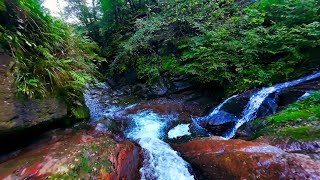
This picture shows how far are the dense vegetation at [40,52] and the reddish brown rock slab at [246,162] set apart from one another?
3057 mm

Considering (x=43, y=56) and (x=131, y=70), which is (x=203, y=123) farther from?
(x=131, y=70)

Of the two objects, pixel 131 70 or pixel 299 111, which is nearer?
pixel 299 111

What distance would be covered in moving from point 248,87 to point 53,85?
20.4ft

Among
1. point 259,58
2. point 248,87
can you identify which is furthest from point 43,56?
point 259,58

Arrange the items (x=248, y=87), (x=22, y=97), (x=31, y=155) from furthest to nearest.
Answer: (x=248, y=87) → (x=22, y=97) → (x=31, y=155)

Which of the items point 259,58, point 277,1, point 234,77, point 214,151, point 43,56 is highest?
point 277,1

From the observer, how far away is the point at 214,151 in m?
4.18

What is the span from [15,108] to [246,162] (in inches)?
156

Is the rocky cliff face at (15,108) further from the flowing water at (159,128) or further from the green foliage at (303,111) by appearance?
the green foliage at (303,111)

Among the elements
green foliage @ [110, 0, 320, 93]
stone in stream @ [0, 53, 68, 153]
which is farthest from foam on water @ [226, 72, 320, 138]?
stone in stream @ [0, 53, 68, 153]

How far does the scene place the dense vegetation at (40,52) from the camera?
4031 millimetres

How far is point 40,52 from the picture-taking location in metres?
4.58

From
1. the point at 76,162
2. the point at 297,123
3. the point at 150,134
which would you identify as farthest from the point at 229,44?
the point at 76,162

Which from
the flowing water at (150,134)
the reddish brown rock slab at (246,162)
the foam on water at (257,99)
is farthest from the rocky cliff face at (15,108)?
the foam on water at (257,99)
